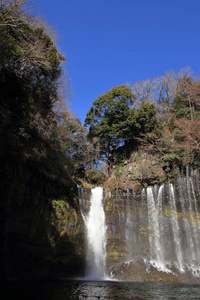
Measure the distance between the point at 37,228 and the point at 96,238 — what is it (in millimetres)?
6430

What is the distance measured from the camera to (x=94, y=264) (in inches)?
627

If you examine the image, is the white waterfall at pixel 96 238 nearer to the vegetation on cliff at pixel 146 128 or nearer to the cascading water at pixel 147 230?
the cascading water at pixel 147 230

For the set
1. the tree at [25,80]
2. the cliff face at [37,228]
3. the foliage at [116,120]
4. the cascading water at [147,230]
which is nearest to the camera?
the tree at [25,80]

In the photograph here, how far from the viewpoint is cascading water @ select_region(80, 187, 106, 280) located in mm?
15703

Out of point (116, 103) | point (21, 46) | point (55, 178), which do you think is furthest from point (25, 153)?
point (116, 103)

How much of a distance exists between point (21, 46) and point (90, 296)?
11.9m

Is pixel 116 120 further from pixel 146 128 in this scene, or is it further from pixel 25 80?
pixel 25 80

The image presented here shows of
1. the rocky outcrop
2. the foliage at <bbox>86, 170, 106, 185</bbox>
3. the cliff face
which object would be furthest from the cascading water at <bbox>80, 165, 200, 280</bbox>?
the foliage at <bbox>86, 170, 106, 185</bbox>

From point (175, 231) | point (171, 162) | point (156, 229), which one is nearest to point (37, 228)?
point (156, 229)

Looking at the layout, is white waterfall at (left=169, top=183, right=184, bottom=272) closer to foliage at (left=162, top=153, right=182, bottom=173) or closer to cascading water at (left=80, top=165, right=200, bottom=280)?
cascading water at (left=80, top=165, right=200, bottom=280)

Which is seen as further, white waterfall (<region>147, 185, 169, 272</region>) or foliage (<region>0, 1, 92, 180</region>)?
white waterfall (<region>147, 185, 169, 272</region>)

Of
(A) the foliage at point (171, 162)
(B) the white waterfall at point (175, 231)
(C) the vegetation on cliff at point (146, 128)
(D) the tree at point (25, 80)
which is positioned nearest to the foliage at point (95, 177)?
(C) the vegetation on cliff at point (146, 128)

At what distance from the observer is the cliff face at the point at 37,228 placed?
10.6 m

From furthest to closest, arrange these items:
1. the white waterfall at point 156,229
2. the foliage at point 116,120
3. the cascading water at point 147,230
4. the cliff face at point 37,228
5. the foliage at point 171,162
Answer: the foliage at point 116,120, the foliage at point 171,162, the white waterfall at point 156,229, the cascading water at point 147,230, the cliff face at point 37,228
